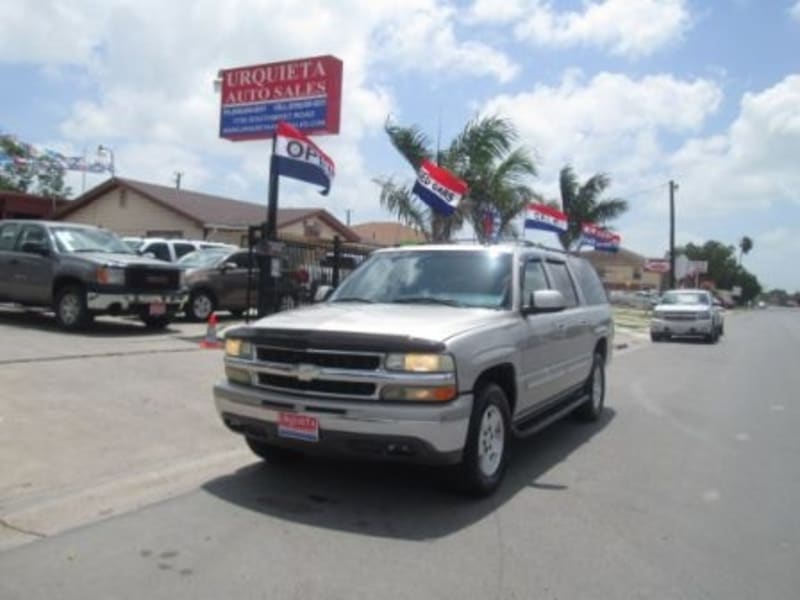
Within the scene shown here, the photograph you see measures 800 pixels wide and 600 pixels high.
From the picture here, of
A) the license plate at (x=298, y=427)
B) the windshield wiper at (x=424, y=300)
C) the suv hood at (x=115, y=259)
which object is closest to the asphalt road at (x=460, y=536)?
the license plate at (x=298, y=427)

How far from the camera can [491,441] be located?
5797 millimetres

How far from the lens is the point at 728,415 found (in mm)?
9773

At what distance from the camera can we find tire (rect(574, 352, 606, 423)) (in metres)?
8.84

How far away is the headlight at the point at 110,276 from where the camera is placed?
12.6 metres

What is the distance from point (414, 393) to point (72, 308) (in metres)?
9.38

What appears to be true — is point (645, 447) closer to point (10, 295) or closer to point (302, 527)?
point (302, 527)

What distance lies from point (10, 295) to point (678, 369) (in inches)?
483

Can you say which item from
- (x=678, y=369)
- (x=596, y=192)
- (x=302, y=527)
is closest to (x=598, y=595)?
(x=302, y=527)

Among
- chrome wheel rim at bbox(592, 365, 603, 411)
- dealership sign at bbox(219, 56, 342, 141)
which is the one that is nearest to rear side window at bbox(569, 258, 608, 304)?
chrome wheel rim at bbox(592, 365, 603, 411)

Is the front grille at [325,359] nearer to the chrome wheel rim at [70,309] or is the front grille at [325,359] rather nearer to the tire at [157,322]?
the chrome wheel rim at [70,309]

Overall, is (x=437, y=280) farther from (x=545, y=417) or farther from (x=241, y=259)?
(x=241, y=259)

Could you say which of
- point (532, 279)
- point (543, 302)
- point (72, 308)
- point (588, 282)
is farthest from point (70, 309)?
point (543, 302)

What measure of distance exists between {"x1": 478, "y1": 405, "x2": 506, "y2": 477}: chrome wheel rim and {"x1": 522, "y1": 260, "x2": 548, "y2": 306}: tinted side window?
117cm

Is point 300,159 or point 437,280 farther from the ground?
point 300,159
